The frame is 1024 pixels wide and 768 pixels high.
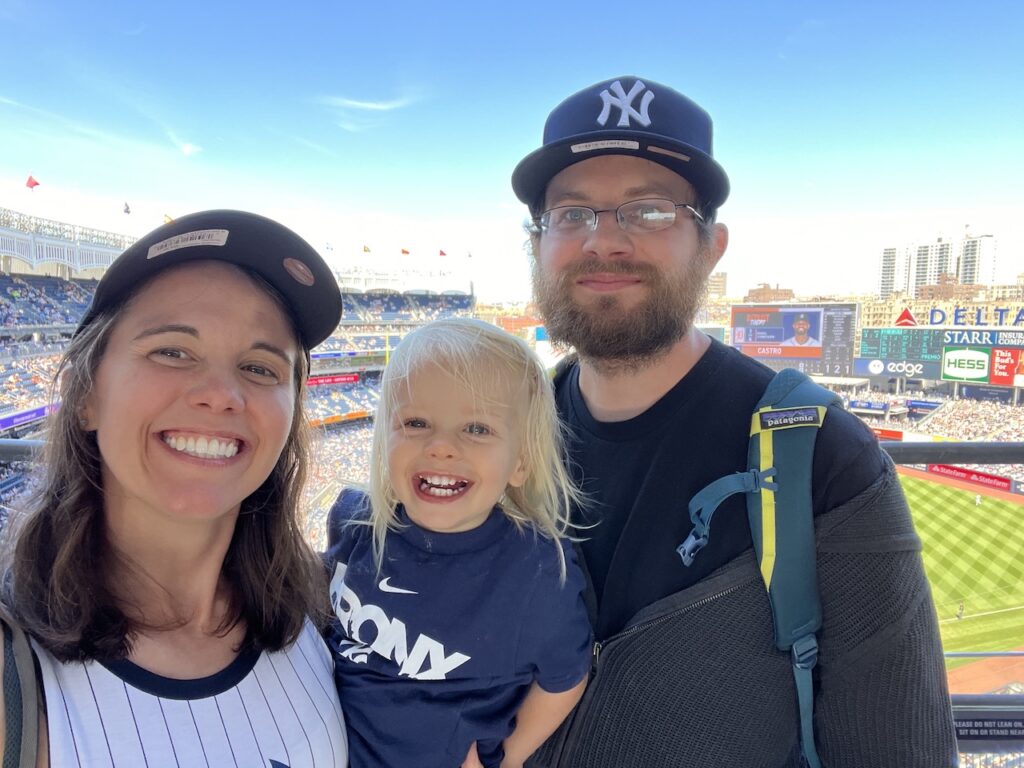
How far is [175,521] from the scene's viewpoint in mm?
1196

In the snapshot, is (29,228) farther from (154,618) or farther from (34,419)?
(154,618)

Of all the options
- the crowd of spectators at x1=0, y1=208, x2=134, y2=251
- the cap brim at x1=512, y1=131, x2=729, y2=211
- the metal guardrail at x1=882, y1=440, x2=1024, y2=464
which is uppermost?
the crowd of spectators at x1=0, y1=208, x2=134, y2=251

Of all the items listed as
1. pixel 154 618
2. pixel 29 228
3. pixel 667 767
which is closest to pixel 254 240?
pixel 154 618

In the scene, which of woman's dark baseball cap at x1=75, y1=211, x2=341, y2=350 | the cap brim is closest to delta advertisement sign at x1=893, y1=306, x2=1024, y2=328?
the cap brim

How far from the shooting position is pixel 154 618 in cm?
115

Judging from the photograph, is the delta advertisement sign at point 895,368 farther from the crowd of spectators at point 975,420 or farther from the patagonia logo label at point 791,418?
the patagonia logo label at point 791,418

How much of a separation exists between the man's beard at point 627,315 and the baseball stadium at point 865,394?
0.81 m

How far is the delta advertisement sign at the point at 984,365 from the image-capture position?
2794cm

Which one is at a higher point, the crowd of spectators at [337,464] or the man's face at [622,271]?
the man's face at [622,271]

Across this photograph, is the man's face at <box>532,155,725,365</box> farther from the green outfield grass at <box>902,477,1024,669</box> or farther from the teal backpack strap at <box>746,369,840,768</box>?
the green outfield grass at <box>902,477,1024,669</box>

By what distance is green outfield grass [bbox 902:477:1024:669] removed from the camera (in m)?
11.0

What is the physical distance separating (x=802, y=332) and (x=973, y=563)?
2239 cm

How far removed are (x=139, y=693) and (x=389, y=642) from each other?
502 millimetres

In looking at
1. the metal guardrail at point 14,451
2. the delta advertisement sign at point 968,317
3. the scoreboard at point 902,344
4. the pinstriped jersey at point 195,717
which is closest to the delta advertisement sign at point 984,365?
the scoreboard at point 902,344
